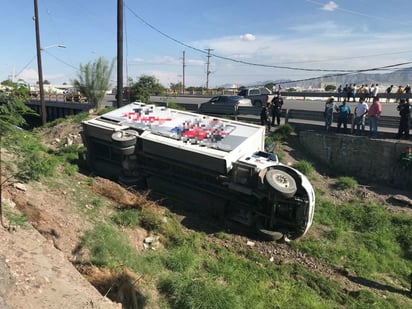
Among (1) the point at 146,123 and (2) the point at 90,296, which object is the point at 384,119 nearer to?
(1) the point at 146,123

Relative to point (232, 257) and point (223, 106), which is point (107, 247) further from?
point (223, 106)

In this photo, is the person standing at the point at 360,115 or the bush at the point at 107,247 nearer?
the bush at the point at 107,247

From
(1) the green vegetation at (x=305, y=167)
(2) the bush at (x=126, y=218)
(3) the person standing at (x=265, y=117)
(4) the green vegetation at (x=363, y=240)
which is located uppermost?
(3) the person standing at (x=265, y=117)

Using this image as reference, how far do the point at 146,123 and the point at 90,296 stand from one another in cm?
757

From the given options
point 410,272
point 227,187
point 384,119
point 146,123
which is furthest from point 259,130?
point 384,119

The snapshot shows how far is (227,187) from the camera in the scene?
30.0 ft

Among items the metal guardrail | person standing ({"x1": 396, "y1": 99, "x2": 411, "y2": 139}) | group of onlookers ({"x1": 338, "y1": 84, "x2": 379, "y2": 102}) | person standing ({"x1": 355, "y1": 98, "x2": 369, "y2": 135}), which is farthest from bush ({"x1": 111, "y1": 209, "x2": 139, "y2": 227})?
group of onlookers ({"x1": 338, "y1": 84, "x2": 379, "y2": 102})

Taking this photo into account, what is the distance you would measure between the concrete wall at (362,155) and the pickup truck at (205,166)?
5015mm

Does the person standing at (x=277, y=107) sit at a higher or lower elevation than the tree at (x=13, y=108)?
lower

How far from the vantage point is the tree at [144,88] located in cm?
2456

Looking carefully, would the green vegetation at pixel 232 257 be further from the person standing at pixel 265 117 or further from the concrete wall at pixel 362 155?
the person standing at pixel 265 117

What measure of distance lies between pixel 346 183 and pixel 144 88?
643 inches

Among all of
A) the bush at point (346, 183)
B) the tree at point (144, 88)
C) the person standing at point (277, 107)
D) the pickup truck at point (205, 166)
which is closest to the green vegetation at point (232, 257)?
the pickup truck at point (205, 166)

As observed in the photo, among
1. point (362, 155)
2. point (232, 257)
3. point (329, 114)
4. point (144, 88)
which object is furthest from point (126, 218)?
point (144, 88)
